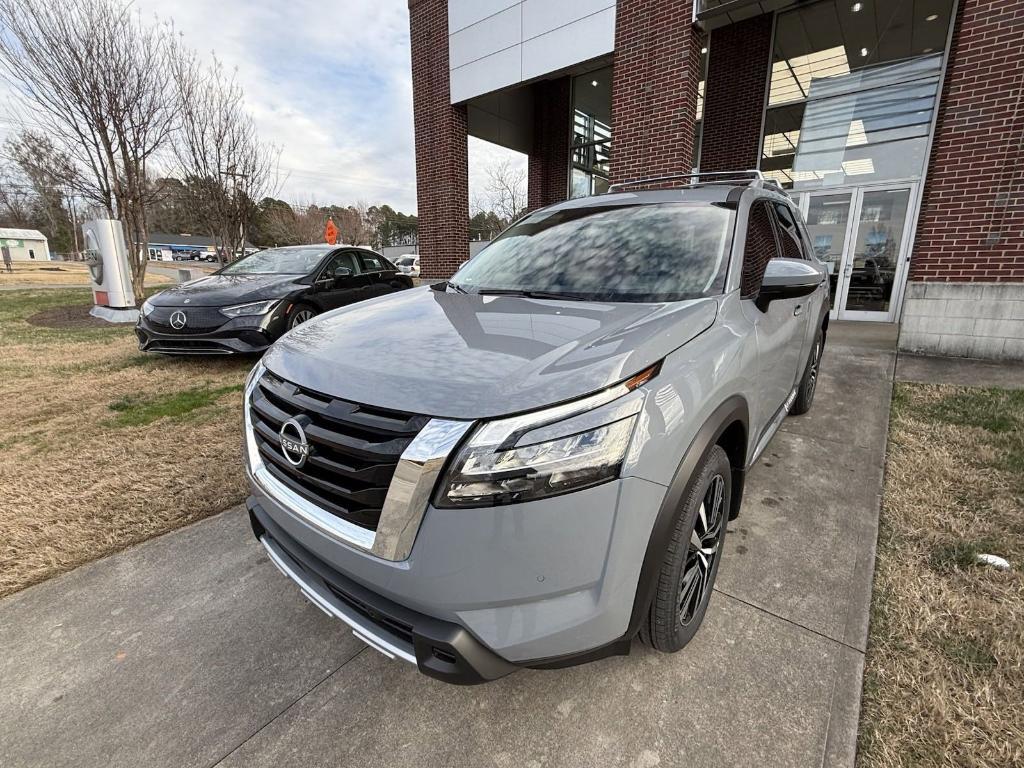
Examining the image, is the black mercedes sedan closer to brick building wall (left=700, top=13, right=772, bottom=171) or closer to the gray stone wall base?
the gray stone wall base

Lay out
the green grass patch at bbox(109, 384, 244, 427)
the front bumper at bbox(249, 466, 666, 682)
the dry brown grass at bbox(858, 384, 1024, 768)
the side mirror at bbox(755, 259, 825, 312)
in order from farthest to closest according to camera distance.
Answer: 1. the green grass patch at bbox(109, 384, 244, 427)
2. the side mirror at bbox(755, 259, 825, 312)
3. the dry brown grass at bbox(858, 384, 1024, 768)
4. the front bumper at bbox(249, 466, 666, 682)

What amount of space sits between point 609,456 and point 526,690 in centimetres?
103

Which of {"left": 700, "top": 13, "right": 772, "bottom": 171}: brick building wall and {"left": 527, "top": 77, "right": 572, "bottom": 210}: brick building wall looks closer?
{"left": 700, "top": 13, "right": 772, "bottom": 171}: brick building wall

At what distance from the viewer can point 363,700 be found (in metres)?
1.73

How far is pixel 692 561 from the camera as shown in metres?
Result: 1.81

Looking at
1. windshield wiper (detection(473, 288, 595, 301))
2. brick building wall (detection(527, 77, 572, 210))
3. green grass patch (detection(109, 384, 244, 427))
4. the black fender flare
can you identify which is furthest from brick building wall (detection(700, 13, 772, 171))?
the black fender flare

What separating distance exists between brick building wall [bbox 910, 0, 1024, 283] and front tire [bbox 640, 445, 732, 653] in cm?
631

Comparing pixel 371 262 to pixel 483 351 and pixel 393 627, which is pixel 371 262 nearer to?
pixel 483 351

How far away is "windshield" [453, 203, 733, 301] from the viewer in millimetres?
2150

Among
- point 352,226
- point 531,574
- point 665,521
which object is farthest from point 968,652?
point 352,226

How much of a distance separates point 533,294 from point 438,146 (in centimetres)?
1022

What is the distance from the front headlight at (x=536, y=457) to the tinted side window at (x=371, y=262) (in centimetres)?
673

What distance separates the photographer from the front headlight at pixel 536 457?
125 cm

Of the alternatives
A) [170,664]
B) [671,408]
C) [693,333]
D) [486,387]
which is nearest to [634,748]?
[671,408]
